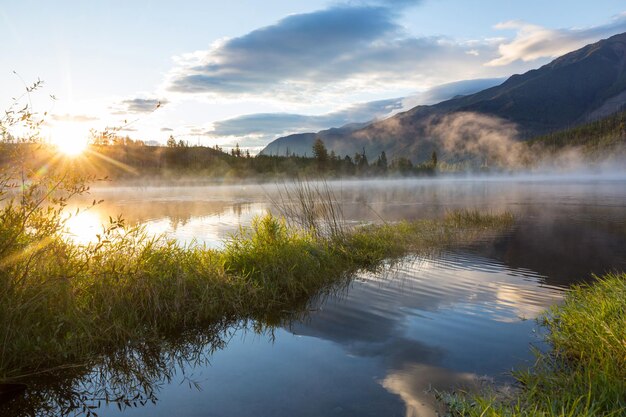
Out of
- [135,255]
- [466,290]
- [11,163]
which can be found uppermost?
[11,163]

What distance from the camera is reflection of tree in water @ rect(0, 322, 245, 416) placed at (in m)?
6.57

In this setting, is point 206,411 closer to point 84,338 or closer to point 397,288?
point 84,338

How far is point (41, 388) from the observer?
692 centimetres

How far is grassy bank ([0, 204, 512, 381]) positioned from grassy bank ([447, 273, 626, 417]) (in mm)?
6134

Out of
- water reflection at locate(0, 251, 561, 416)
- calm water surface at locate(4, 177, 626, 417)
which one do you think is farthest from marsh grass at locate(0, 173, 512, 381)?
calm water surface at locate(4, 177, 626, 417)

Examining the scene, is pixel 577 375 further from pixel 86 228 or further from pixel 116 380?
pixel 86 228

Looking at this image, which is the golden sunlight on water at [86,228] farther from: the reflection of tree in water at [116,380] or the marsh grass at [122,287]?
the reflection of tree in water at [116,380]

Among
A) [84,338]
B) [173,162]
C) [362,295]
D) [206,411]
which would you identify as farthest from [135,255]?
[173,162]

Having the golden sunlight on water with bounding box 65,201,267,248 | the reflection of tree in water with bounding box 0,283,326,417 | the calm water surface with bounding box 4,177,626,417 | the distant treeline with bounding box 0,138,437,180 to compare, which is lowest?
the calm water surface with bounding box 4,177,626,417

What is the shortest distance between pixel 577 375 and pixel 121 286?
8738mm

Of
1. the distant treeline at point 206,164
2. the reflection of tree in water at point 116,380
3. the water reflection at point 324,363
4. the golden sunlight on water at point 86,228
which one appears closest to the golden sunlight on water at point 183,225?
the golden sunlight on water at point 86,228

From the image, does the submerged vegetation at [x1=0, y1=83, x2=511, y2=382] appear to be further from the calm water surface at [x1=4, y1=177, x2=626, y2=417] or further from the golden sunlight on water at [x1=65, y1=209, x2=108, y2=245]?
the golden sunlight on water at [x1=65, y1=209, x2=108, y2=245]

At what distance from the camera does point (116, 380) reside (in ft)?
24.2

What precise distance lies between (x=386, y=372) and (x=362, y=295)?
16.4ft
